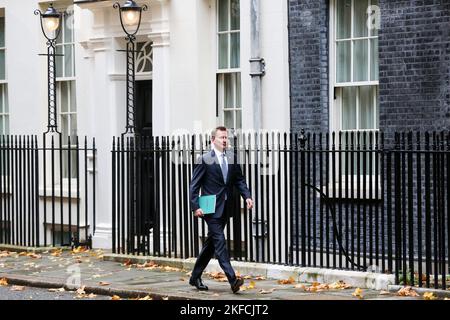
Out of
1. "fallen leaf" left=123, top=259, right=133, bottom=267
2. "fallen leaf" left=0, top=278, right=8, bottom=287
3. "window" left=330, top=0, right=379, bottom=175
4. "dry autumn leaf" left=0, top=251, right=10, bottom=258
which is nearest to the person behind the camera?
"fallen leaf" left=0, top=278, right=8, bottom=287

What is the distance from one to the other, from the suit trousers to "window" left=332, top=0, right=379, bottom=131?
12.0 ft

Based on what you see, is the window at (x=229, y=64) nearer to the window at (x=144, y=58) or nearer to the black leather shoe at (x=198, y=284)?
the window at (x=144, y=58)

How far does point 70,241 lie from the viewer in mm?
18859

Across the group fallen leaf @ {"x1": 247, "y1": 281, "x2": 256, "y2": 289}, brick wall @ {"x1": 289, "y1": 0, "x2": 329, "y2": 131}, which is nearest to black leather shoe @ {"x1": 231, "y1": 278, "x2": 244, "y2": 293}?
fallen leaf @ {"x1": 247, "y1": 281, "x2": 256, "y2": 289}

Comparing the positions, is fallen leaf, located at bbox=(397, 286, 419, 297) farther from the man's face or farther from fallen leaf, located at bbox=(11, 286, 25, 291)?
fallen leaf, located at bbox=(11, 286, 25, 291)

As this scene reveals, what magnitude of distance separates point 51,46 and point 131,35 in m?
2.67

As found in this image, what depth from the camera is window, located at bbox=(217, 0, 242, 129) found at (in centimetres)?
1712

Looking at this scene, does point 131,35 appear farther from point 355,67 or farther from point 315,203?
point 315,203

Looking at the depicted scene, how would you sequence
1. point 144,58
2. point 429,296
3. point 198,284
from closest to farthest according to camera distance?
point 429,296 < point 198,284 < point 144,58

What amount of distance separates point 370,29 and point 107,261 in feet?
17.5

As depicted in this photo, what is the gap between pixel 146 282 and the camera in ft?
45.3

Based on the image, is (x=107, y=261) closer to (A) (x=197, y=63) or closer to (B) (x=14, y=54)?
(A) (x=197, y=63)

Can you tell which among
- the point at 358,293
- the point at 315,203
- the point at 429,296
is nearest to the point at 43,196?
the point at 315,203

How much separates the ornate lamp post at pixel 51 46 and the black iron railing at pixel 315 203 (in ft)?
11.4
